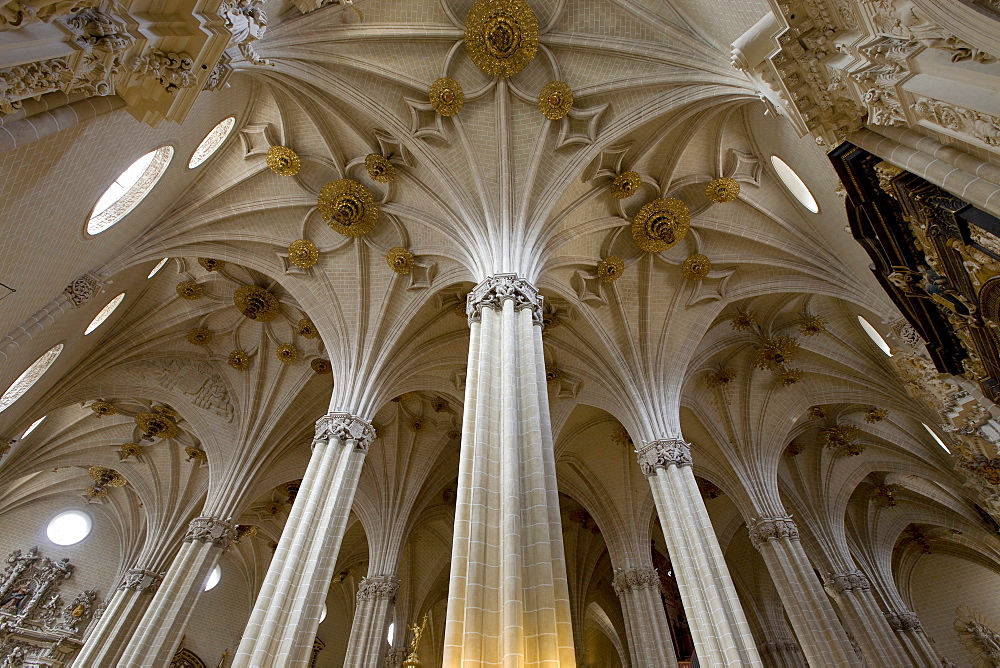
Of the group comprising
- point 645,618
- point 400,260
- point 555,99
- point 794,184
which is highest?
point 555,99

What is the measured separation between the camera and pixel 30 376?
12.0 meters

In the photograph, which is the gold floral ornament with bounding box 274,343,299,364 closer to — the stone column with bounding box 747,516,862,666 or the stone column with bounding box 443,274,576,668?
the stone column with bounding box 443,274,576,668

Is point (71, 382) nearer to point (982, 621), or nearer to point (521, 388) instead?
point (521, 388)

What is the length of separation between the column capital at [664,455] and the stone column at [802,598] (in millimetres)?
4065

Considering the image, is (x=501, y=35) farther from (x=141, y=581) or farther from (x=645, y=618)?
(x=141, y=581)

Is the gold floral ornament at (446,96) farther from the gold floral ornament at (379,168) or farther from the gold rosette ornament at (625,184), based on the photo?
the gold rosette ornament at (625,184)

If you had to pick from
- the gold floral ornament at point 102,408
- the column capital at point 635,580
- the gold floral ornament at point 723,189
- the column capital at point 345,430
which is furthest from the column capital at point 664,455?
the gold floral ornament at point 102,408

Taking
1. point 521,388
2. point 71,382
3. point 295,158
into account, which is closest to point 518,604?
point 521,388

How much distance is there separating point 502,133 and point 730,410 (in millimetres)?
11175

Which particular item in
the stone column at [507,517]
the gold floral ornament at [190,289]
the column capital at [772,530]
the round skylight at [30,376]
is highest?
the gold floral ornament at [190,289]

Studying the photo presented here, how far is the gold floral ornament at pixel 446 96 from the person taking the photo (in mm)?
11547

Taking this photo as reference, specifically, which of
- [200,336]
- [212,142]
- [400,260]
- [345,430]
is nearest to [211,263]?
[200,336]

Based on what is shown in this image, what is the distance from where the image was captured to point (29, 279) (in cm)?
865

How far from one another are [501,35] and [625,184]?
4.32 metres
